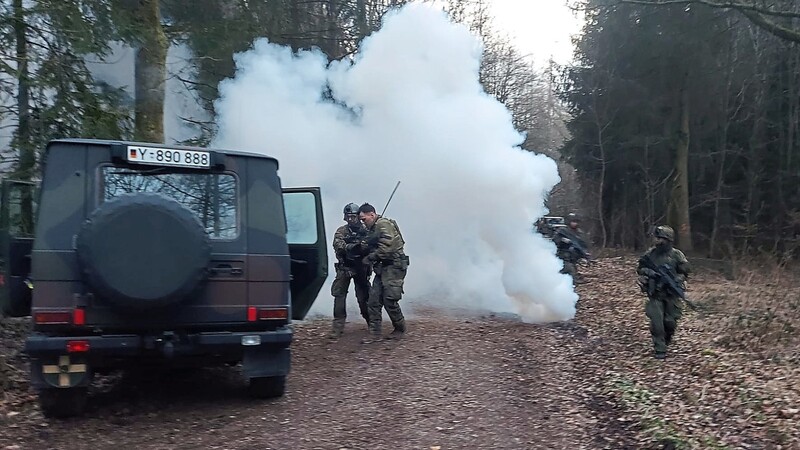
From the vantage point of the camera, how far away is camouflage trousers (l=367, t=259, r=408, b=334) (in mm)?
11273

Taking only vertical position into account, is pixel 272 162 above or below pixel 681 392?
above

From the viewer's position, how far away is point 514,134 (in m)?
14.0

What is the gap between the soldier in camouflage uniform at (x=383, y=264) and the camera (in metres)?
11.3

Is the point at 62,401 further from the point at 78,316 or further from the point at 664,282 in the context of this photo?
the point at 664,282

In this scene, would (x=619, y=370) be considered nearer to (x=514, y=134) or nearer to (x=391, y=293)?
(x=391, y=293)

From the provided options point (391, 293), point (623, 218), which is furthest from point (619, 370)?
point (623, 218)

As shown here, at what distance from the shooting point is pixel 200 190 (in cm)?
754

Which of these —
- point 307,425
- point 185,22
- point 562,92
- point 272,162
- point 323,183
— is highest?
point 562,92

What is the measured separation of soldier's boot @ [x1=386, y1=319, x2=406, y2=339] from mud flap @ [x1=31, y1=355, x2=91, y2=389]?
5305mm

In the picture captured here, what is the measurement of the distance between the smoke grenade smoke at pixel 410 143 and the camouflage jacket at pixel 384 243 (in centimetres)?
292

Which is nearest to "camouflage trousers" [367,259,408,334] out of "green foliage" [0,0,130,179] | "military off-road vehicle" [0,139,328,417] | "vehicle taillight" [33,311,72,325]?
"military off-road vehicle" [0,139,328,417]

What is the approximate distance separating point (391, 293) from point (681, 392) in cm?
437

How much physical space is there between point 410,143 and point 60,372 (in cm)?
998

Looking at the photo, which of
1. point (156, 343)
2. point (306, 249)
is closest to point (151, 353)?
point (156, 343)
